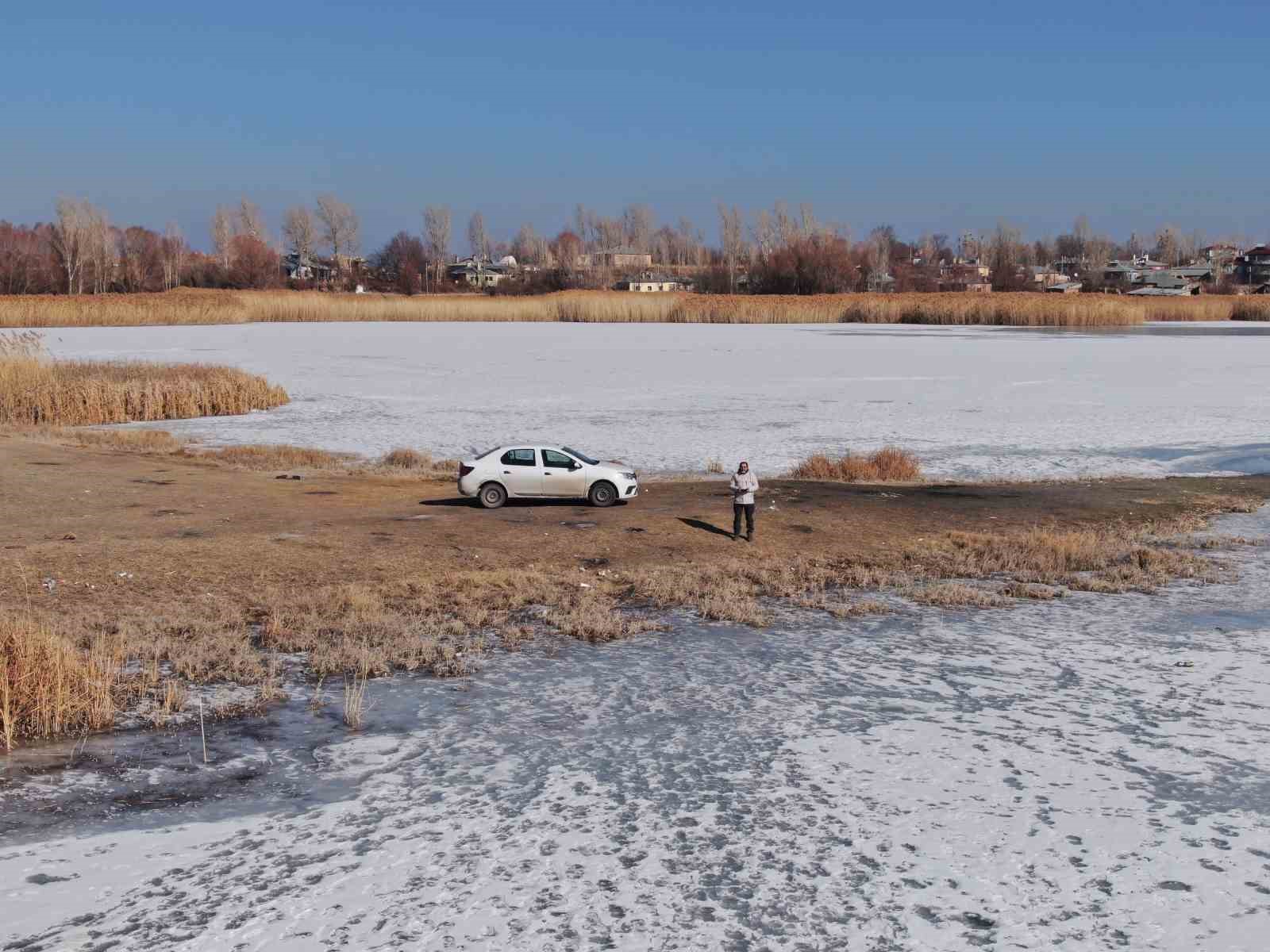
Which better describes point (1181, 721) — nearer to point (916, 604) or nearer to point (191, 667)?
point (916, 604)

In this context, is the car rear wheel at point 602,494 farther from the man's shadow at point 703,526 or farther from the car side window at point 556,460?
the man's shadow at point 703,526

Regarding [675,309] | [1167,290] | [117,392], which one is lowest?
[117,392]

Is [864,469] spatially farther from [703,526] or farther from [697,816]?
[697,816]

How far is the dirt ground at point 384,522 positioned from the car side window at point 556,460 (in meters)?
0.82

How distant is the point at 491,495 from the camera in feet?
77.8

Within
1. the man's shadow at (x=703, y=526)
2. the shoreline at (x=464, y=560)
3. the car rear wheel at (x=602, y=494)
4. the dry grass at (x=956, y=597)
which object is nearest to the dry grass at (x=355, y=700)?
the shoreline at (x=464, y=560)

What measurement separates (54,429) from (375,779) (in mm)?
27224

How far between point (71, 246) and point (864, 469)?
134m

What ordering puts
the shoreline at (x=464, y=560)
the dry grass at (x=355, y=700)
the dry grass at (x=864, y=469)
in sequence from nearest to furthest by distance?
the dry grass at (x=355, y=700) → the shoreline at (x=464, y=560) → the dry grass at (x=864, y=469)

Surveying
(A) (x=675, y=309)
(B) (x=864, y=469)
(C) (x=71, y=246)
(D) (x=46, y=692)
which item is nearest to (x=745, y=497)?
(B) (x=864, y=469)

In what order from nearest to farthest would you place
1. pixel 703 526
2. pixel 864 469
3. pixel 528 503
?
pixel 703 526 → pixel 528 503 → pixel 864 469

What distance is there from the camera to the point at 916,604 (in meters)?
17.5

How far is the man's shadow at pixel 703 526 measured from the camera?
2136 centimetres

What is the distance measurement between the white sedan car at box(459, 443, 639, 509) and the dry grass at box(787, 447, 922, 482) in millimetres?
6120
